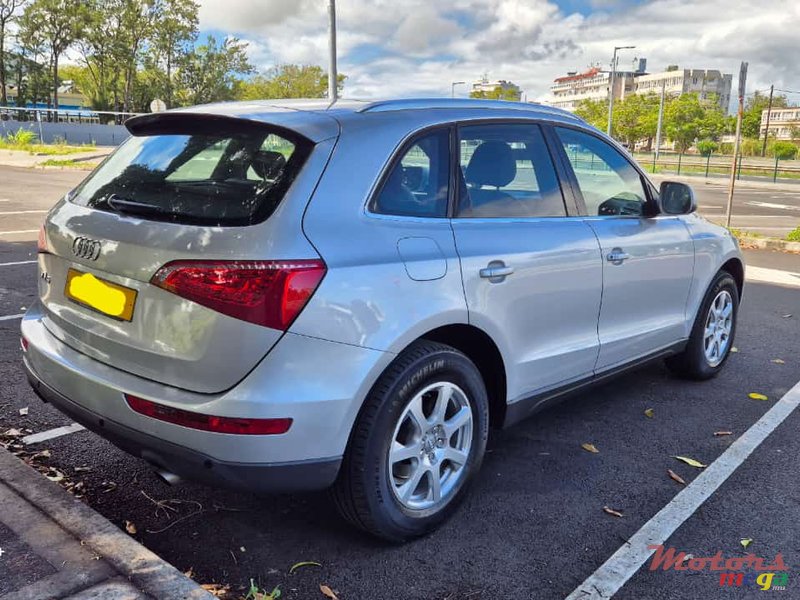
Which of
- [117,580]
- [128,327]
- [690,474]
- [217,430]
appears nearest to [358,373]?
[217,430]

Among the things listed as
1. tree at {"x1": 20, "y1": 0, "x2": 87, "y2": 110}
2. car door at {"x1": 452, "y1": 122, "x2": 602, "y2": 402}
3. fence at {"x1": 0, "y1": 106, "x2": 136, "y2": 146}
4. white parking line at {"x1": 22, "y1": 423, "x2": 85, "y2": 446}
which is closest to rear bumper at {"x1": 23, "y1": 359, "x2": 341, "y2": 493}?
car door at {"x1": 452, "y1": 122, "x2": 602, "y2": 402}

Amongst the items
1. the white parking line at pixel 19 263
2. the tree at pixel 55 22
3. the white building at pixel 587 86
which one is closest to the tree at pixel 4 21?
the tree at pixel 55 22

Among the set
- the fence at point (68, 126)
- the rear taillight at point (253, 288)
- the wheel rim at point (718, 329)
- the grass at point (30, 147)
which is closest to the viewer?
the rear taillight at point (253, 288)

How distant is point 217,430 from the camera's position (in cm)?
239

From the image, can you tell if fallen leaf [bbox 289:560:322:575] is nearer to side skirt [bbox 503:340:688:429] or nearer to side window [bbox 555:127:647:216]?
side skirt [bbox 503:340:688:429]

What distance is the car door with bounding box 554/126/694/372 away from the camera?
3.81 metres

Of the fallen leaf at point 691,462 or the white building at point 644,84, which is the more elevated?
the white building at point 644,84

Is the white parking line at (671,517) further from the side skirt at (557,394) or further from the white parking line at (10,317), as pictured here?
the white parking line at (10,317)

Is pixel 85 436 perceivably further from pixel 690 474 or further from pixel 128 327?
pixel 690 474

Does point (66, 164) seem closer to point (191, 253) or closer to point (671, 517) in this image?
point (191, 253)

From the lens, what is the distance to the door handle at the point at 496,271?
3.01m

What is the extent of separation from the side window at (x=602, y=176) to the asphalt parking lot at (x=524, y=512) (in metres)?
1.28

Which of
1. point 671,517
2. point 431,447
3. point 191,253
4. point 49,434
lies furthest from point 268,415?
point 49,434

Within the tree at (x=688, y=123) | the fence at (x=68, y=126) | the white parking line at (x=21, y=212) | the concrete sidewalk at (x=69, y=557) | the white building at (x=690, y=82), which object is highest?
the white building at (x=690, y=82)
